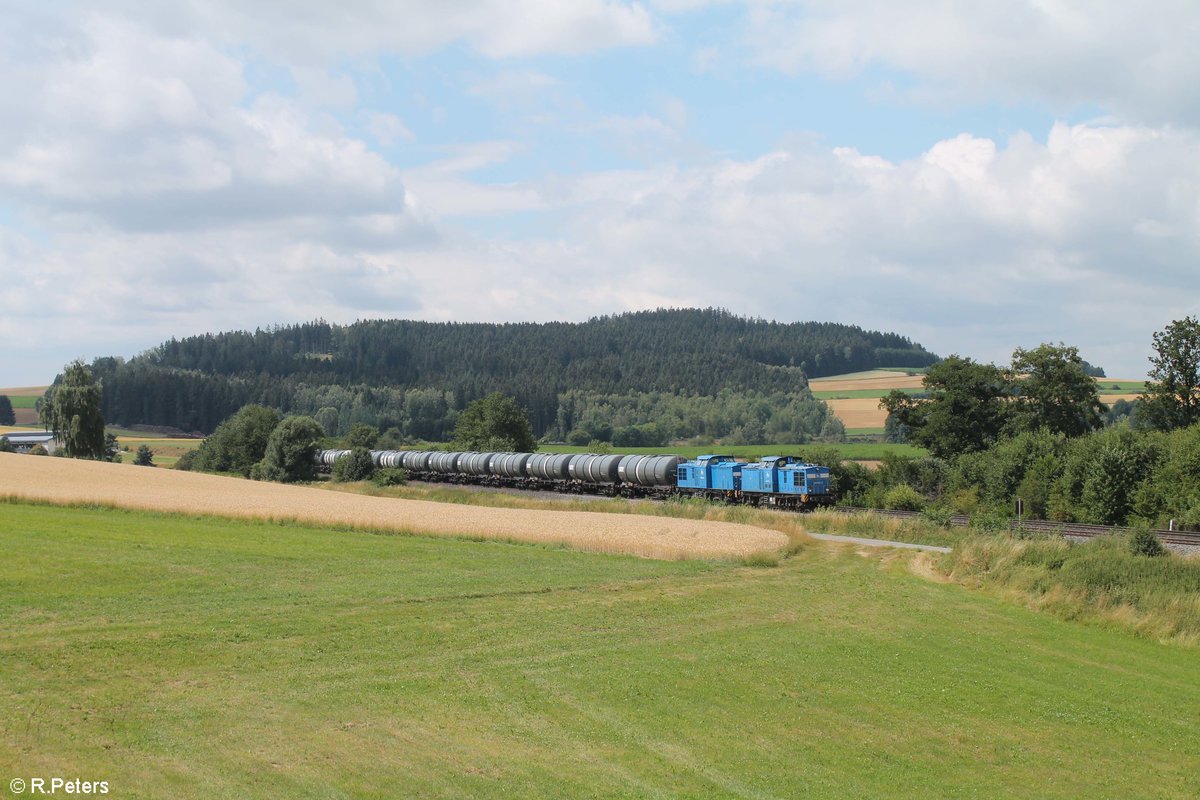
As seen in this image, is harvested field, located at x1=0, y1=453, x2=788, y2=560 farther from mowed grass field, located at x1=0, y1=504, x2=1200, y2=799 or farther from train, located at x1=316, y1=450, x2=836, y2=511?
train, located at x1=316, y1=450, x2=836, y2=511

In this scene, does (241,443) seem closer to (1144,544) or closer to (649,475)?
(649,475)

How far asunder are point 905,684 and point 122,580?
61.7ft

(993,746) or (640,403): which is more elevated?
(640,403)

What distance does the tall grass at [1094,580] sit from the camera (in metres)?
28.7

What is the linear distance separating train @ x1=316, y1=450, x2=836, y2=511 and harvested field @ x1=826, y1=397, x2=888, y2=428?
7285 cm

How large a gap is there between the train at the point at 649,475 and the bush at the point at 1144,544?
904 inches

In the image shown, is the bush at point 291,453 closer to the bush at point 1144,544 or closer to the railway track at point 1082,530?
the railway track at point 1082,530

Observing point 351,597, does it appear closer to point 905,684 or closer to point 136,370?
point 905,684

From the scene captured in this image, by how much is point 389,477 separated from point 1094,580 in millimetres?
63955

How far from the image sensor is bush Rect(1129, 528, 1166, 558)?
36.0 metres

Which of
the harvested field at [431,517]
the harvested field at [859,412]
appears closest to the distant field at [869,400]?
the harvested field at [859,412]

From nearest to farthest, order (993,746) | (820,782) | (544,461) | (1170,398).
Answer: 1. (820,782)
2. (993,746)
3. (1170,398)
4. (544,461)

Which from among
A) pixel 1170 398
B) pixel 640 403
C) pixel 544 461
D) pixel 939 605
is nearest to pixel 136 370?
pixel 640 403

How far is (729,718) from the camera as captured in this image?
1642 cm
